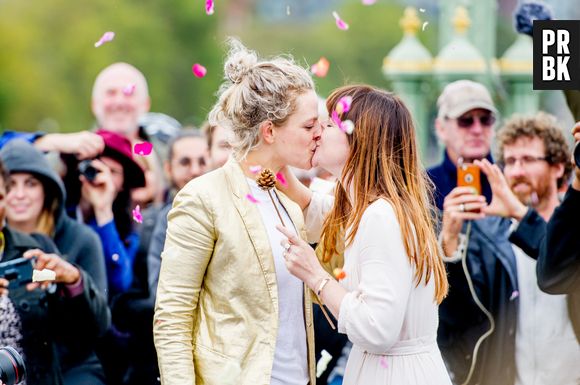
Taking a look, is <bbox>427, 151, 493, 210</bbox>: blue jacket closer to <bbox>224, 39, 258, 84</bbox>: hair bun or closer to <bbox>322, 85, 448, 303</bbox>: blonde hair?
<bbox>322, 85, 448, 303</bbox>: blonde hair

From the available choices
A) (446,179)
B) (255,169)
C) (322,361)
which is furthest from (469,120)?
(255,169)

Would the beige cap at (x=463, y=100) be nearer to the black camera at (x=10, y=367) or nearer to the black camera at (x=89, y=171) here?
the black camera at (x=89, y=171)

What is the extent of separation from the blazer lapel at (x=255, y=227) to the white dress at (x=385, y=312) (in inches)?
10.7

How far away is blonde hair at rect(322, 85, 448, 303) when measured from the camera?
4.50 meters

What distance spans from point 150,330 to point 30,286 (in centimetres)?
120

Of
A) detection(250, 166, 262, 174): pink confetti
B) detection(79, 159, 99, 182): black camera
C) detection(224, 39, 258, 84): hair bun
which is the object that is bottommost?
detection(250, 166, 262, 174): pink confetti

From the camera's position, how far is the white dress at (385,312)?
438 cm

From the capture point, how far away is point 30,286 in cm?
598

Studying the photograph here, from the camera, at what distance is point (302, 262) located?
14.7ft

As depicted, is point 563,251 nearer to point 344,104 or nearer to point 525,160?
point 525,160

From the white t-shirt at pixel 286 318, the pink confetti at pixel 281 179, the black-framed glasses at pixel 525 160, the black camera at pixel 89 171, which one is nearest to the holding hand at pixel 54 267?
the black camera at pixel 89 171

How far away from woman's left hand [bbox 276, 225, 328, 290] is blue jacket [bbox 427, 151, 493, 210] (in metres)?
2.19

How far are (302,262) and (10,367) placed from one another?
1255 mm

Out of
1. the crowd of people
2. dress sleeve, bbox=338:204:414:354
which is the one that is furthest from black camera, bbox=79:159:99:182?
dress sleeve, bbox=338:204:414:354
